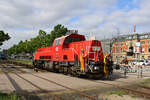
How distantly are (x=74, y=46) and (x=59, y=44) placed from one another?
2164mm

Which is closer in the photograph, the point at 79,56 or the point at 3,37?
the point at 79,56

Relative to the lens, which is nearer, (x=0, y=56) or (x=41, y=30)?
(x=41, y=30)

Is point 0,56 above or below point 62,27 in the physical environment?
below

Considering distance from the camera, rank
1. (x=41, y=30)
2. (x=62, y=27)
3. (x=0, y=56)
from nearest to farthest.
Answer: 1. (x=62, y=27)
2. (x=41, y=30)
3. (x=0, y=56)

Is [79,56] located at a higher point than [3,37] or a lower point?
lower

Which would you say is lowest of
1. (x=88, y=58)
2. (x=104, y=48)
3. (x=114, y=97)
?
(x=114, y=97)

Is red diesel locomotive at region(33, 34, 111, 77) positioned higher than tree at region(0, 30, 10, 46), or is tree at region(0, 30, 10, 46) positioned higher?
tree at region(0, 30, 10, 46)

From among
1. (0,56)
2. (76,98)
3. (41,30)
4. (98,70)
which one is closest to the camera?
(76,98)

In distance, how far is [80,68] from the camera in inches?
442

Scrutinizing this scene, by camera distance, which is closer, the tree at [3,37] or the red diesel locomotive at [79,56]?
the red diesel locomotive at [79,56]

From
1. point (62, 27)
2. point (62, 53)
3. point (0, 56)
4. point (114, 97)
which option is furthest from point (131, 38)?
point (114, 97)

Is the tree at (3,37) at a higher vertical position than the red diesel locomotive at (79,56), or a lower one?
higher

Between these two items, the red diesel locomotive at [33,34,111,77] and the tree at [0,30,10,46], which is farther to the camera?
the tree at [0,30,10,46]

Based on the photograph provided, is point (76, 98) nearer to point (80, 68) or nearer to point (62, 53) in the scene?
point (80, 68)
